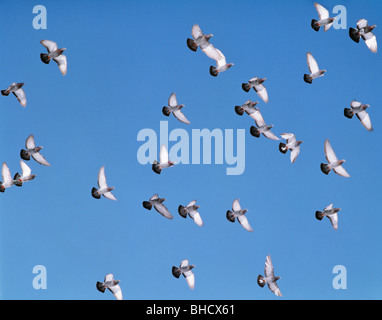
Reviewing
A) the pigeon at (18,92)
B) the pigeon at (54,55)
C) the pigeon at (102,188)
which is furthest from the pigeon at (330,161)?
the pigeon at (18,92)

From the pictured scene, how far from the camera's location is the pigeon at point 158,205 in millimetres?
7531

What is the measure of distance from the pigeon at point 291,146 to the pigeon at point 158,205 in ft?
4.76

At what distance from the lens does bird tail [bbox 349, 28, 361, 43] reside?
740 centimetres

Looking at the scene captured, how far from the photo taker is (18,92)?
7344mm

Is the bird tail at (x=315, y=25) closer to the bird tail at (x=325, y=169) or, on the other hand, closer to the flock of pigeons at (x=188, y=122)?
the flock of pigeons at (x=188, y=122)

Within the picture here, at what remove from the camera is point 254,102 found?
7.69 metres

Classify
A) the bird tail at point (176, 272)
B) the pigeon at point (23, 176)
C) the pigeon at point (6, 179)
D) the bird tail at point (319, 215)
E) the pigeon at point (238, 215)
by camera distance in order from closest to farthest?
1. the pigeon at point (6, 179)
2. the pigeon at point (23, 176)
3. the bird tail at point (176, 272)
4. the bird tail at point (319, 215)
5. the pigeon at point (238, 215)

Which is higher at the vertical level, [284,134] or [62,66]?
[62,66]

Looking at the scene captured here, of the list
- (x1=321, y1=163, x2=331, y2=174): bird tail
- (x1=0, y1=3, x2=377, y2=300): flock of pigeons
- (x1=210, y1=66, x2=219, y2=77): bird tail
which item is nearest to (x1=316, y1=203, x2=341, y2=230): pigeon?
(x1=0, y1=3, x2=377, y2=300): flock of pigeons
